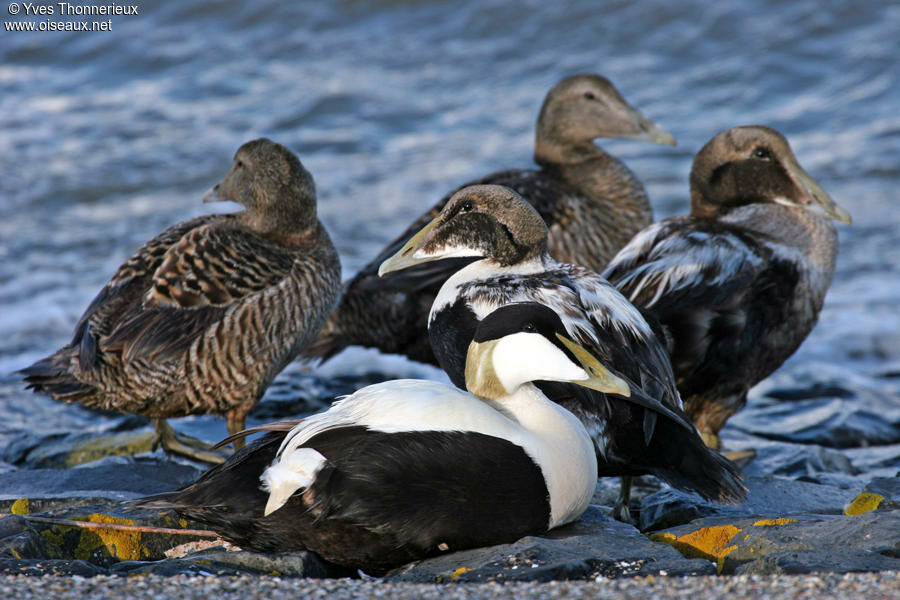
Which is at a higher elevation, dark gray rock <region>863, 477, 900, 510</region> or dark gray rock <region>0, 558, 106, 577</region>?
dark gray rock <region>0, 558, 106, 577</region>

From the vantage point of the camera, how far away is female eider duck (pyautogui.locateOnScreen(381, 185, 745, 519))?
3797mm

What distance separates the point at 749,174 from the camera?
568 centimetres

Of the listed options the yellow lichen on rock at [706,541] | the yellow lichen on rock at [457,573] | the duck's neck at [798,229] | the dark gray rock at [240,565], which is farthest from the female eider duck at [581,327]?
the duck's neck at [798,229]

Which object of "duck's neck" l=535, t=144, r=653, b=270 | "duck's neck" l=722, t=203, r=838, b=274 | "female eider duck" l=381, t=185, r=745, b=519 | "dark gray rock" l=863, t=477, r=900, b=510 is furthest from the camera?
"duck's neck" l=535, t=144, r=653, b=270

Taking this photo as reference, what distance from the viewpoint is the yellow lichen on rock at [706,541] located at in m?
3.36

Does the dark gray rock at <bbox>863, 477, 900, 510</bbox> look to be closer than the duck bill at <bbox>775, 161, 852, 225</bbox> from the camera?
Yes

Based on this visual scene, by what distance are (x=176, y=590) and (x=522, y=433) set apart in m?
1.07

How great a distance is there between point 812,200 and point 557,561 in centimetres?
310

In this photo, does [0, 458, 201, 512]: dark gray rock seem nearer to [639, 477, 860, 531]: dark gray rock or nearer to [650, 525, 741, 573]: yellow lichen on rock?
[639, 477, 860, 531]: dark gray rock

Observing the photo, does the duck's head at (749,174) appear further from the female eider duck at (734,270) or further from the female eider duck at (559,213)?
the female eider duck at (559,213)

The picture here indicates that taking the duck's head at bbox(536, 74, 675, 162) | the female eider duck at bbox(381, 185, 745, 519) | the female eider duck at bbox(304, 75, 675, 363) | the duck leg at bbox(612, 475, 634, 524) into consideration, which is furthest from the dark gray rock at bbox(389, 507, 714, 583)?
the duck's head at bbox(536, 74, 675, 162)

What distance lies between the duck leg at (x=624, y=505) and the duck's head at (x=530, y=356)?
0.78m

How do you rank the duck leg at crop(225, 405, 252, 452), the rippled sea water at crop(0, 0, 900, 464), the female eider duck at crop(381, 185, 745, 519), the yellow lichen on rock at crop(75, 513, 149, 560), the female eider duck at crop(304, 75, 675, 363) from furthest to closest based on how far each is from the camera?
the rippled sea water at crop(0, 0, 900, 464) → the female eider duck at crop(304, 75, 675, 363) → the duck leg at crop(225, 405, 252, 452) → the female eider duck at crop(381, 185, 745, 519) → the yellow lichen on rock at crop(75, 513, 149, 560)

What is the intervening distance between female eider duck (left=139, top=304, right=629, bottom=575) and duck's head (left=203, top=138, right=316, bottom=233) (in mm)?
2234
